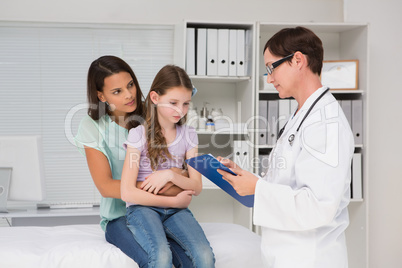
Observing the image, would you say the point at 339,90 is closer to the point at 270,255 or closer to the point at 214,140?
the point at 214,140

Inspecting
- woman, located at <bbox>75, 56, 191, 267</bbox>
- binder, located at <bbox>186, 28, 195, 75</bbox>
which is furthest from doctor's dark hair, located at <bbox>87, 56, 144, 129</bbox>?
binder, located at <bbox>186, 28, 195, 75</bbox>

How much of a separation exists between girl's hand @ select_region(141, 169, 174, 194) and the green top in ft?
0.77

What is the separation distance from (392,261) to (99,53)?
2899mm

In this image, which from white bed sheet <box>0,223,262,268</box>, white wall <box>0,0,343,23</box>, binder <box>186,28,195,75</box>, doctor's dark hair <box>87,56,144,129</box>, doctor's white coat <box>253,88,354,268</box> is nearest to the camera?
doctor's white coat <box>253,88,354,268</box>

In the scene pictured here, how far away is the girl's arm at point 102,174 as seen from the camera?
179 centimetres

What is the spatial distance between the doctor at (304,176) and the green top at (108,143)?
0.62 meters

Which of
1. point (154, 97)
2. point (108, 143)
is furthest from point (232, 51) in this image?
point (108, 143)

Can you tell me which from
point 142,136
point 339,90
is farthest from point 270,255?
point 339,90

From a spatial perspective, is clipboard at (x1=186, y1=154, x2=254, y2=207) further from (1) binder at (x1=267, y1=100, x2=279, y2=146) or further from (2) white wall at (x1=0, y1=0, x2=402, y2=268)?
(2) white wall at (x1=0, y1=0, x2=402, y2=268)

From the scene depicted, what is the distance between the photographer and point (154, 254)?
1.46m

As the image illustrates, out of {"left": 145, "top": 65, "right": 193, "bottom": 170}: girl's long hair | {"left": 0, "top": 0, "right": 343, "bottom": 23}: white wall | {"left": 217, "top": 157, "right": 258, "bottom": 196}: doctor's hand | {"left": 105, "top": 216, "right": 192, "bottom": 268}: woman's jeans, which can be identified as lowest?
{"left": 105, "top": 216, "right": 192, "bottom": 268}: woman's jeans

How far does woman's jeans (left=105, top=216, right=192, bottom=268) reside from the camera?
1.51 meters

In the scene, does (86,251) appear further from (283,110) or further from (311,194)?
(283,110)

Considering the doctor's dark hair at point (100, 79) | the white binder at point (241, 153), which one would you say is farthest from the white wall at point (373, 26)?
the doctor's dark hair at point (100, 79)
